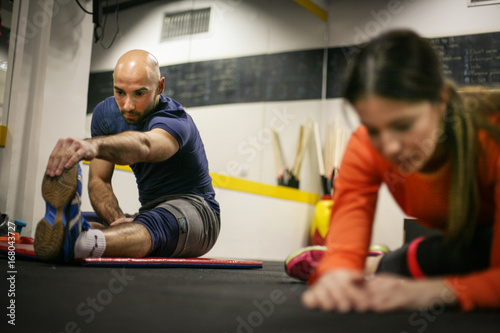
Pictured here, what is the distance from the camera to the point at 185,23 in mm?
2975

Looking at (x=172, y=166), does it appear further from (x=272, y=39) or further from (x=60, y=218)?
(x=272, y=39)

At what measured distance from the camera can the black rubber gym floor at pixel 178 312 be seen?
57 centimetres

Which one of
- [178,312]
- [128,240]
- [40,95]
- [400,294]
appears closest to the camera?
[400,294]

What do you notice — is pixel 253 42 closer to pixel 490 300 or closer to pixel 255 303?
pixel 255 303

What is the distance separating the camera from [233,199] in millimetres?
3414

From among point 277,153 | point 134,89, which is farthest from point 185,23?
point 277,153

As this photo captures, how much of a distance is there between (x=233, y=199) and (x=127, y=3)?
149cm

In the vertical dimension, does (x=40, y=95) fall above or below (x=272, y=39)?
below

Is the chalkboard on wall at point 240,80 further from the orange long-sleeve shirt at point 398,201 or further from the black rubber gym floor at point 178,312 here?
the orange long-sleeve shirt at point 398,201

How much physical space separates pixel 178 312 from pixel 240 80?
3066mm

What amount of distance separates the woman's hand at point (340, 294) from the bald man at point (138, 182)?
2.88 feet

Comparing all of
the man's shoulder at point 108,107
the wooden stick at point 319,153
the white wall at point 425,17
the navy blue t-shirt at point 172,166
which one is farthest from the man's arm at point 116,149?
the wooden stick at point 319,153

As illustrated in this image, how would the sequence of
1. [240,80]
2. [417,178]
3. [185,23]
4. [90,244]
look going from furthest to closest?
[240,80]
[185,23]
[90,244]
[417,178]

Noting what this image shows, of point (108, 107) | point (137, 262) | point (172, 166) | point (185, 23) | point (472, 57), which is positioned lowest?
point (137, 262)
